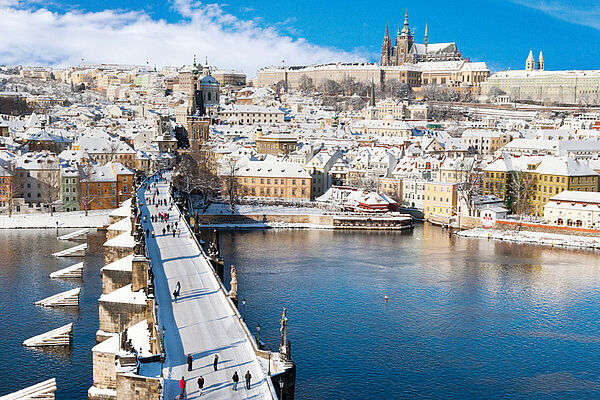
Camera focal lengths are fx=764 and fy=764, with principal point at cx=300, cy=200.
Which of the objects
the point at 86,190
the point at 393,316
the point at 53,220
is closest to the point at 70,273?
the point at 393,316

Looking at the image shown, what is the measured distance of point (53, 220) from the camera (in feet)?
135

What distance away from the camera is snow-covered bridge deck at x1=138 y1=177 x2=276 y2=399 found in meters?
13.0

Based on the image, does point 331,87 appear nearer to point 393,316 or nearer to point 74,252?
point 74,252

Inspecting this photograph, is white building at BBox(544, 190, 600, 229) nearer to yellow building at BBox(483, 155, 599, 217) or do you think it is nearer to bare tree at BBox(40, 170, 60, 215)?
yellow building at BBox(483, 155, 599, 217)

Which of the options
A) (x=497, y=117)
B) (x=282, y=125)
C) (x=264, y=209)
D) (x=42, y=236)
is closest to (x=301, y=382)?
(x=42, y=236)

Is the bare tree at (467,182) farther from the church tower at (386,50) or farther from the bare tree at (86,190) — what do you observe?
the church tower at (386,50)

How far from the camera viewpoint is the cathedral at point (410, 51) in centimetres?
13138

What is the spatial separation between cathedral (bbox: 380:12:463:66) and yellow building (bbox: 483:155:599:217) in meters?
85.3

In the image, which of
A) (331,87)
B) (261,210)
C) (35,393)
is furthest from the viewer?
(331,87)

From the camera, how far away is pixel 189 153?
62844 millimetres

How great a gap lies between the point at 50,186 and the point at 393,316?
28024 millimetres

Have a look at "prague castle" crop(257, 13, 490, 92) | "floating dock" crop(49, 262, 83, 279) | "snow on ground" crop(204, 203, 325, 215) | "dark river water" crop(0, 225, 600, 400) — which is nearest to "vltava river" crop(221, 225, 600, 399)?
"dark river water" crop(0, 225, 600, 400)

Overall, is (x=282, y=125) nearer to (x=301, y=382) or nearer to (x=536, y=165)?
(x=536, y=165)

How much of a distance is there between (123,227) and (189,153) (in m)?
35.1
